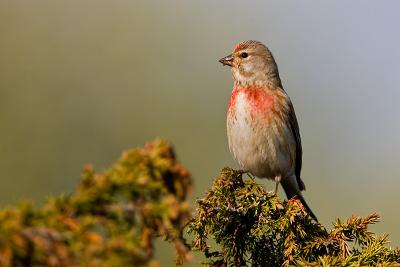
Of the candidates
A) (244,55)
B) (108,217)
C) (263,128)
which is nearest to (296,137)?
(263,128)

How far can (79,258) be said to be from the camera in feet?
6.46

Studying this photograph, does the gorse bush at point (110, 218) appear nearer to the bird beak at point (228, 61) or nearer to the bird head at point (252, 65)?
the bird head at point (252, 65)

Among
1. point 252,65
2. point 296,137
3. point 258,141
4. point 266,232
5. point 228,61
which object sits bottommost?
point 266,232

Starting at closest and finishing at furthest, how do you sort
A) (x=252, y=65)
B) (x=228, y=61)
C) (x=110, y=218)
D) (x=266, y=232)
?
(x=110, y=218), (x=266, y=232), (x=252, y=65), (x=228, y=61)

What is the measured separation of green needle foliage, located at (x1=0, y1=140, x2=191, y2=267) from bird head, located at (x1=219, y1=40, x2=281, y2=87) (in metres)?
4.60

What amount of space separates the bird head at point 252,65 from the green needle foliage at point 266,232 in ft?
8.70

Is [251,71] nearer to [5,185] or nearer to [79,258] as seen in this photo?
[79,258]

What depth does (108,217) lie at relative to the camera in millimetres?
2180

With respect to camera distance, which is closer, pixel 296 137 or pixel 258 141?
pixel 258 141

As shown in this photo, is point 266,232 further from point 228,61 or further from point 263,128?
point 228,61

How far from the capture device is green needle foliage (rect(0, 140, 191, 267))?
1.96 metres

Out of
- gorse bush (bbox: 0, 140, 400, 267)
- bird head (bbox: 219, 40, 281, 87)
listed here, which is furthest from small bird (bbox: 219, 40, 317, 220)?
gorse bush (bbox: 0, 140, 400, 267)

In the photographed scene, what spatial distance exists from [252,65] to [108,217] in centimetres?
505

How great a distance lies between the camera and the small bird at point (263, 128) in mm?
6371
